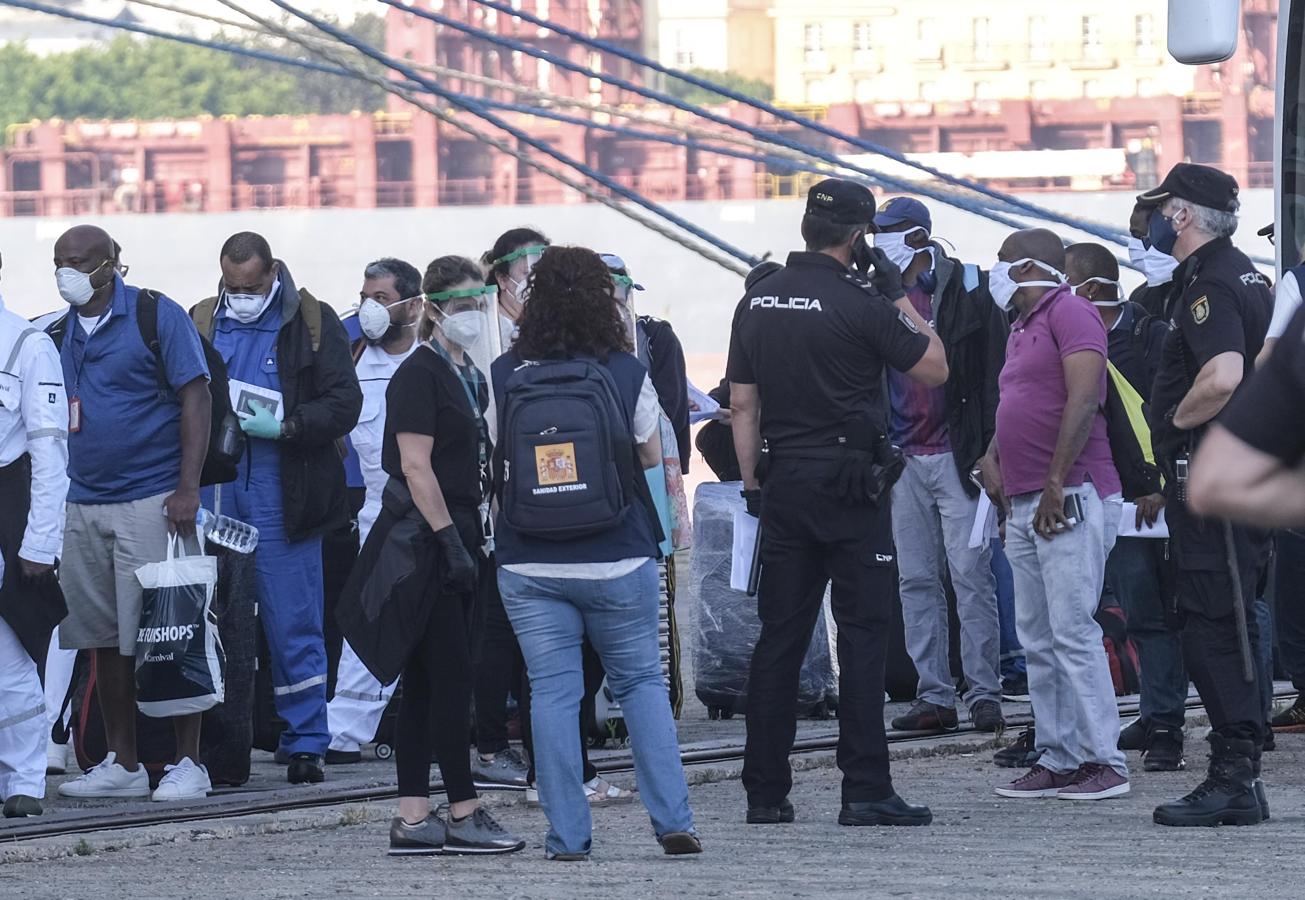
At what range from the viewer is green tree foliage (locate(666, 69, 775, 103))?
66.9 meters

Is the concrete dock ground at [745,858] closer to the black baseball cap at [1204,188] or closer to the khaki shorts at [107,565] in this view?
the khaki shorts at [107,565]

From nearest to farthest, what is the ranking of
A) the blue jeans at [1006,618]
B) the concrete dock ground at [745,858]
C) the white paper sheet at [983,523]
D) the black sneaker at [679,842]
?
the concrete dock ground at [745,858], the black sneaker at [679,842], the white paper sheet at [983,523], the blue jeans at [1006,618]

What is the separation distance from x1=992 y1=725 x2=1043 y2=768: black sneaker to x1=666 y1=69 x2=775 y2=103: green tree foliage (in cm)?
5956

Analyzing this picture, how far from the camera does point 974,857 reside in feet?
16.8

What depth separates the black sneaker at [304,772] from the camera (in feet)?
22.0

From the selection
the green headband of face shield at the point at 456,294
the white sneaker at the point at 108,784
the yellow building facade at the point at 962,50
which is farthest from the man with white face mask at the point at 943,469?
the yellow building facade at the point at 962,50

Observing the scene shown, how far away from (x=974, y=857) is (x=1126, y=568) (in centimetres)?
199

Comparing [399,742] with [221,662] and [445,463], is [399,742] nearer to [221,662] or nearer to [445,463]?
[445,463]

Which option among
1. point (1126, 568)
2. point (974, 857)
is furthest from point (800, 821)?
point (1126, 568)

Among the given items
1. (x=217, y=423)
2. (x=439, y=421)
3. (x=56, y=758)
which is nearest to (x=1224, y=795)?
(x=439, y=421)

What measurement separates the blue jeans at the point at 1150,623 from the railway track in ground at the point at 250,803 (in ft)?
2.20

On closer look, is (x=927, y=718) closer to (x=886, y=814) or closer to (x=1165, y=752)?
(x=1165, y=752)

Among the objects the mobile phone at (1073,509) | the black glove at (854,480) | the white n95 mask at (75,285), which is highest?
the white n95 mask at (75,285)

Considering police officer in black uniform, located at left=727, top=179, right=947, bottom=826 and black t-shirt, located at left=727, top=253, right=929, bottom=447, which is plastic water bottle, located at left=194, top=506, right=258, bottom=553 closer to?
police officer in black uniform, located at left=727, top=179, right=947, bottom=826
